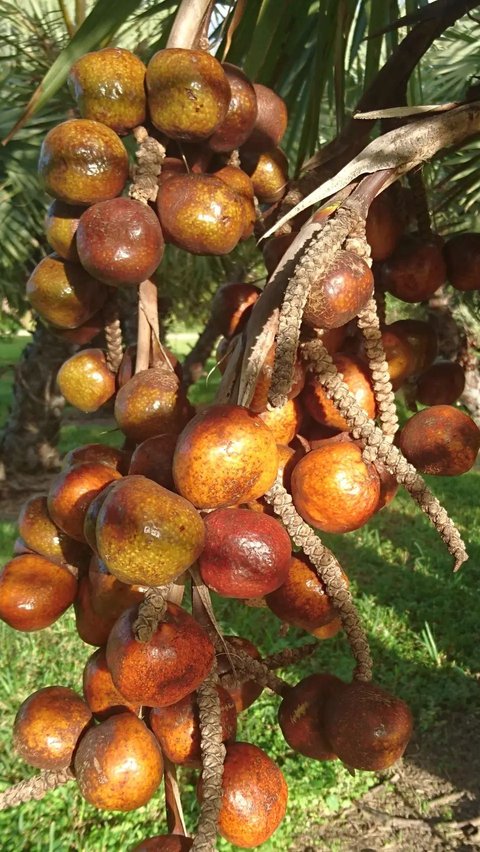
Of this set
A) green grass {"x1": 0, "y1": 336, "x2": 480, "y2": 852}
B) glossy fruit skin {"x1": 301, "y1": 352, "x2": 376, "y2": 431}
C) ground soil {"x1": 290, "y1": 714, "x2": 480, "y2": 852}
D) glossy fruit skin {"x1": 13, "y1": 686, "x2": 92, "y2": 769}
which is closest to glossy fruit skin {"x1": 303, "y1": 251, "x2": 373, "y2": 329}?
glossy fruit skin {"x1": 301, "y1": 352, "x2": 376, "y2": 431}

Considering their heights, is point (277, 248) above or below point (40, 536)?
above

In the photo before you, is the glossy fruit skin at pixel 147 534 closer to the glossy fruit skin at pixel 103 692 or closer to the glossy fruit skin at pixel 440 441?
the glossy fruit skin at pixel 103 692

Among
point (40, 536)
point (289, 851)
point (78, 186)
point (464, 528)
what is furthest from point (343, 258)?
point (464, 528)

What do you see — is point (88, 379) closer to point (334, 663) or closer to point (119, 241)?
point (119, 241)

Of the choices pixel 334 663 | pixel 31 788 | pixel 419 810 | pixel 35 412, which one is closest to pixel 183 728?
pixel 31 788

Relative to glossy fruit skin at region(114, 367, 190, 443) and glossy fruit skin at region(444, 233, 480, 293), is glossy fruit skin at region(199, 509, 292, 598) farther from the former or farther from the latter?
glossy fruit skin at region(444, 233, 480, 293)

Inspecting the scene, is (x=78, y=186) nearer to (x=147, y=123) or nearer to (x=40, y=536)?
(x=147, y=123)

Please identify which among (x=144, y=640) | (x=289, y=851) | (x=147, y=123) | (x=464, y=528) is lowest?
(x=464, y=528)
